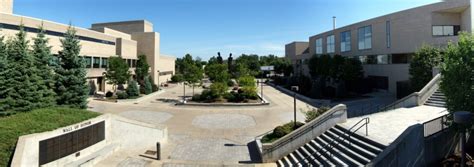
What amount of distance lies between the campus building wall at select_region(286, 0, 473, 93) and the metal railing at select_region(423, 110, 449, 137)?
72.6 feet

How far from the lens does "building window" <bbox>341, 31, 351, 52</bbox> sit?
1838 inches

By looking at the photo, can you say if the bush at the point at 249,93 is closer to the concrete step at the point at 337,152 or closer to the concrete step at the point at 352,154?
the concrete step at the point at 337,152

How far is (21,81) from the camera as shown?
17234mm

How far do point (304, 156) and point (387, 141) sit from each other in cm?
378

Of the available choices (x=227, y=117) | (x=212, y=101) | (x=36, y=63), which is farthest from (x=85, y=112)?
(x=212, y=101)

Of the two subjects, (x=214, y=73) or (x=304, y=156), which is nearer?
(x=304, y=156)

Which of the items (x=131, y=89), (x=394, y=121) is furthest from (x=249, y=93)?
(x=394, y=121)

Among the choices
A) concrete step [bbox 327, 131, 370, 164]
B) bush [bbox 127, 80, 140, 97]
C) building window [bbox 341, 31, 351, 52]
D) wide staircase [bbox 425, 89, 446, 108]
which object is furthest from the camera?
building window [bbox 341, 31, 351, 52]

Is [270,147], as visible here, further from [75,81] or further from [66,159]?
[75,81]

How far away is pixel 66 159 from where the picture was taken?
520 inches

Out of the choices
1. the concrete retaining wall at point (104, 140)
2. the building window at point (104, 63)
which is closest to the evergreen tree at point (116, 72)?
the building window at point (104, 63)

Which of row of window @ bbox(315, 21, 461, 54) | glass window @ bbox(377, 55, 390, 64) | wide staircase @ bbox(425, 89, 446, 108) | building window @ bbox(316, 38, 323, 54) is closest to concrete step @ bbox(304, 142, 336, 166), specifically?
wide staircase @ bbox(425, 89, 446, 108)

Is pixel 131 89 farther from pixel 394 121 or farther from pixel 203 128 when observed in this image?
pixel 394 121

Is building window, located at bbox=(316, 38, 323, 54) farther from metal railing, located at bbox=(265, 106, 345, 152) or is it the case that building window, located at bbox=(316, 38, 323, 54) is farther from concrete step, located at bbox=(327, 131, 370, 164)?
concrete step, located at bbox=(327, 131, 370, 164)
